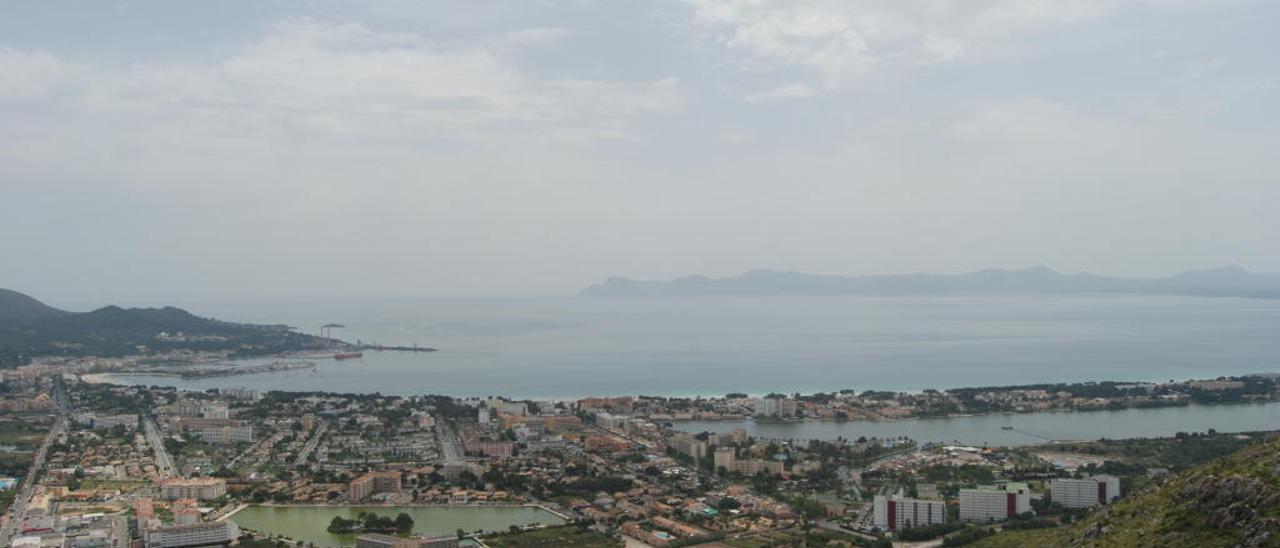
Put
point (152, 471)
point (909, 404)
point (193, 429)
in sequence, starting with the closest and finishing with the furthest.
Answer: point (152, 471), point (193, 429), point (909, 404)

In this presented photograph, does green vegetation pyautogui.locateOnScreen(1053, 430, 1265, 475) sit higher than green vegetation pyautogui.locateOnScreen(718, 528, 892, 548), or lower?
higher

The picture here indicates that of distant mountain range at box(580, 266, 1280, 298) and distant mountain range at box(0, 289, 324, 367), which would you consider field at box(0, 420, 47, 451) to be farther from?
distant mountain range at box(580, 266, 1280, 298)

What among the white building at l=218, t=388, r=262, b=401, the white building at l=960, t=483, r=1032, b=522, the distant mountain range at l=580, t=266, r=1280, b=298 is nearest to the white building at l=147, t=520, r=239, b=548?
the white building at l=960, t=483, r=1032, b=522

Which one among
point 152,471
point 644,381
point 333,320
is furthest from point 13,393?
point 333,320


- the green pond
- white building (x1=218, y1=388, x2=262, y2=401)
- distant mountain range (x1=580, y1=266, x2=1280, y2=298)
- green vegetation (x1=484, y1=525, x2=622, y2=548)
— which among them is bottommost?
the green pond

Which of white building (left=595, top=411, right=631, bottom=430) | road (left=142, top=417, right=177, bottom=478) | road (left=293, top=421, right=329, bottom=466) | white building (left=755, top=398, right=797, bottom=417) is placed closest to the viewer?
road (left=142, top=417, right=177, bottom=478)

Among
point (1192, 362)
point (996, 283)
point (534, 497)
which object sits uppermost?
point (996, 283)

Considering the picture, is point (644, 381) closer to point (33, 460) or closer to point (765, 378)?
point (765, 378)
